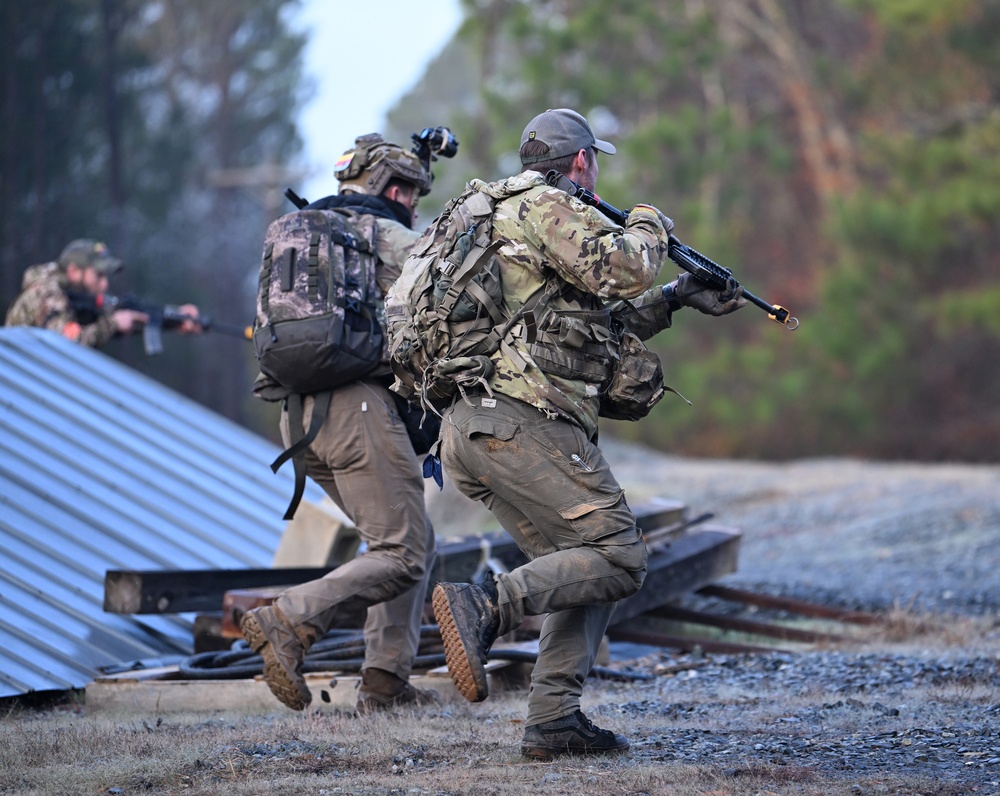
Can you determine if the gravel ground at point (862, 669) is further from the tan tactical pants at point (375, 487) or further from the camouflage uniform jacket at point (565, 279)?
the camouflage uniform jacket at point (565, 279)

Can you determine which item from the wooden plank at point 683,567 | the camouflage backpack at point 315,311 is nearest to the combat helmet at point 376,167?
the camouflage backpack at point 315,311

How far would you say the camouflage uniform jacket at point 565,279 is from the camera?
4.66 meters

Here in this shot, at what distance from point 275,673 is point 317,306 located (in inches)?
62.8

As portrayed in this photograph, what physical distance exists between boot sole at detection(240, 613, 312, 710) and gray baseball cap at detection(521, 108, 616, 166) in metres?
2.25

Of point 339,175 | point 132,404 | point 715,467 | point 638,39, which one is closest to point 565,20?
point 638,39

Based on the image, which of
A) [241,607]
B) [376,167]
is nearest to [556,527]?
[376,167]

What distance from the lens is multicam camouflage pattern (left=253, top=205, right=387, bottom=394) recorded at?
585cm

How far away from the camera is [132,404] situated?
10344mm

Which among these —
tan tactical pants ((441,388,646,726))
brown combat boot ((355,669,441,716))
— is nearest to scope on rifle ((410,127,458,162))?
tan tactical pants ((441,388,646,726))

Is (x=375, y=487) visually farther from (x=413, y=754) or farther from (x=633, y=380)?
(x=633, y=380)

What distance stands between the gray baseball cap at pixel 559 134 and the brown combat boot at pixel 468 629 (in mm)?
1620

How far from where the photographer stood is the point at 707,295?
16.9 ft

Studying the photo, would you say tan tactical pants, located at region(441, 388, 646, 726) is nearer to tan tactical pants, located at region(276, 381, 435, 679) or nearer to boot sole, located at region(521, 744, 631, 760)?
boot sole, located at region(521, 744, 631, 760)

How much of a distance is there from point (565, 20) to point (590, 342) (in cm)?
2572
